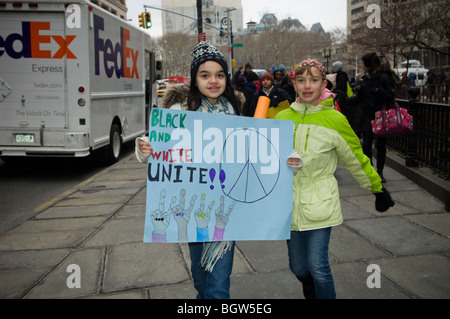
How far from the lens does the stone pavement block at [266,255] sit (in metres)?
4.03

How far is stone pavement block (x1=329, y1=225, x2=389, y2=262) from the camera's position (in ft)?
13.8

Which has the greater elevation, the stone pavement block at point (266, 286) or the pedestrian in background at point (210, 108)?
the pedestrian in background at point (210, 108)

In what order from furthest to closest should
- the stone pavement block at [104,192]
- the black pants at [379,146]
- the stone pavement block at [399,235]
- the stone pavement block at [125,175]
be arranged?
the stone pavement block at [125,175] < the stone pavement block at [104,192] < the black pants at [379,146] < the stone pavement block at [399,235]

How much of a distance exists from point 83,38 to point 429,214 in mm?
6459

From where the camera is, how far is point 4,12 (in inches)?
314

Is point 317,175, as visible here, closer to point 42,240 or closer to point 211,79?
point 211,79

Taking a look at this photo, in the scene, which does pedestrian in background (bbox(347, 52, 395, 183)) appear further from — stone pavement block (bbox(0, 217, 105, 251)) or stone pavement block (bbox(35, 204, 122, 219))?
stone pavement block (bbox(0, 217, 105, 251))

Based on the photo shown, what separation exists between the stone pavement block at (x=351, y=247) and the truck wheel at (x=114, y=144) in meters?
6.38

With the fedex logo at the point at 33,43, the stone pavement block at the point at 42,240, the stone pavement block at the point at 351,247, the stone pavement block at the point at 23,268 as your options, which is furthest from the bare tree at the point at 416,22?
the stone pavement block at the point at 23,268

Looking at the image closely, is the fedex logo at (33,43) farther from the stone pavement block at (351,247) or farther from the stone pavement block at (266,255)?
the stone pavement block at (351,247)

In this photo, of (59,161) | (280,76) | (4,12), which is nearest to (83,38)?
(4,12)

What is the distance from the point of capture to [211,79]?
109 inches

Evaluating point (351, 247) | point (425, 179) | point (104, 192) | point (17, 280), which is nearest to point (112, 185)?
point (104, 192)
